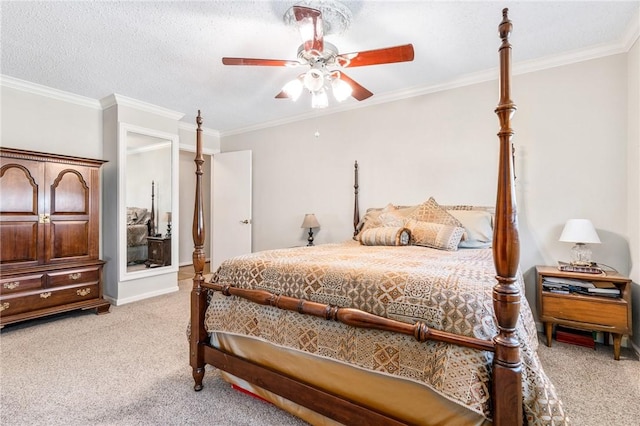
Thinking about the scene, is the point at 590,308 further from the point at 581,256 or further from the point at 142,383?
the point at 142,383

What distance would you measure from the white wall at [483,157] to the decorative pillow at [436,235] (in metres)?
0.72

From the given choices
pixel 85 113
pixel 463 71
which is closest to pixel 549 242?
pixel 463 71

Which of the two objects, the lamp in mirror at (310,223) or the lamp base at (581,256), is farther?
the lamp in mirror at (310,223)

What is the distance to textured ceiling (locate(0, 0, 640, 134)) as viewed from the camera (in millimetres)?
2146

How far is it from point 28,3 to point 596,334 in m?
5.01

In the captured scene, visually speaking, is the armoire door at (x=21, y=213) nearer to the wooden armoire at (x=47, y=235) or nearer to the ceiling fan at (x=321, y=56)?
the wooden armoire at (x=47, y=235)

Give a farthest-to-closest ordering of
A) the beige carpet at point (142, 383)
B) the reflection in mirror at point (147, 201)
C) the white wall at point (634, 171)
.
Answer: the reflection in mirror at point (147, 201), the white wall at point (634, 171), the beige carpet at point (142, 383)

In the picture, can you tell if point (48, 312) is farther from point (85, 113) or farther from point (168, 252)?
point (85, 113)

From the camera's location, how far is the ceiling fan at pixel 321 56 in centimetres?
189

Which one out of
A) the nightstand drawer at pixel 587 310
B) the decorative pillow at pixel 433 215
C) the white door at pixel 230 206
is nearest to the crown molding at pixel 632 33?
the decorative pillow at pixel 433 215

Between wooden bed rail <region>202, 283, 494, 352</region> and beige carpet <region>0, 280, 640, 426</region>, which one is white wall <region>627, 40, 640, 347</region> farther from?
wooden bed rail <region>202, 283, 494, 352</region>

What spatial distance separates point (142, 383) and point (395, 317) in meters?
1.81

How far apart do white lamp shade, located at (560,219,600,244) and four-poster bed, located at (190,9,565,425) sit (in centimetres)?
157

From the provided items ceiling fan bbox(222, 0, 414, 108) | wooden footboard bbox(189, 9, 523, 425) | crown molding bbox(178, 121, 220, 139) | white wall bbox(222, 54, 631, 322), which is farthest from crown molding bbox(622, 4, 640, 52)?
crown molding bbox(178, 121, 220, 139)
